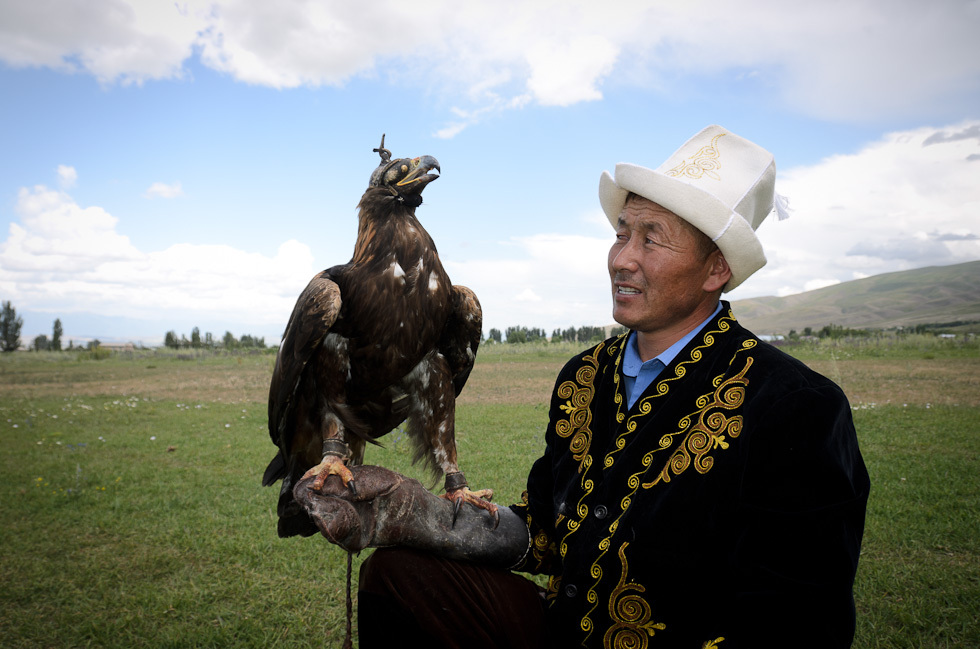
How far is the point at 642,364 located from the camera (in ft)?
→ 7.41

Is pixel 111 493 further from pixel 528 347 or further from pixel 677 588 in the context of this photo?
pixel 528 347

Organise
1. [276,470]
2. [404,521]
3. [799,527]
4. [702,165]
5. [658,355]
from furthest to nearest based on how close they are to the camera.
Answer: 1. [276,470]
2. [404,521]
3. [658,355]
4. [702,165]
5. [799,527]

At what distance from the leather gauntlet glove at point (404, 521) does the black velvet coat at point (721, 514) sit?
0.36 m

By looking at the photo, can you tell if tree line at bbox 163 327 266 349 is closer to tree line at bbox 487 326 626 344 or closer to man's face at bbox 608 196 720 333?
tree line at bbox 487 326 626 344

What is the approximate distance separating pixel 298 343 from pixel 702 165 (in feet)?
5.59

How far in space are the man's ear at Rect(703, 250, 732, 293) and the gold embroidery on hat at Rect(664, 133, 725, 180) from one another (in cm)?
29

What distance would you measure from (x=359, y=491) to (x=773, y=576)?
4.71 ft

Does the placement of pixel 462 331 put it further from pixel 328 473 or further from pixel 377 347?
pixel 328 473

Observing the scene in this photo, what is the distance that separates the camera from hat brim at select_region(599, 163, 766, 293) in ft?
6.55

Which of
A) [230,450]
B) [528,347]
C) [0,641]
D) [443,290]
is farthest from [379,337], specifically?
[528,347]

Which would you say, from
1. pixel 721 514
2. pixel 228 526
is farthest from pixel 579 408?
pixel 228 526

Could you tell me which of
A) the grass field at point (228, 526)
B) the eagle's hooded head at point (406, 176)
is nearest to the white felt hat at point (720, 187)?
the eagle's hooded head at point (406, 176)

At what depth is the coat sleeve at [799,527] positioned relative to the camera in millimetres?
1668

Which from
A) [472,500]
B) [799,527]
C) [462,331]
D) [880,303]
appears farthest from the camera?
[880,303]
